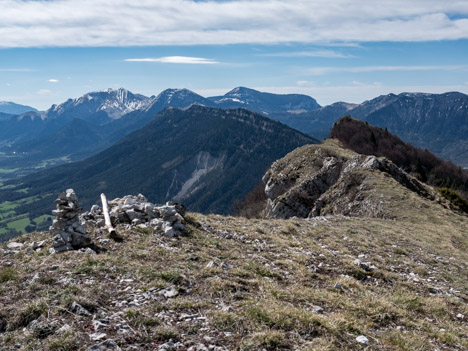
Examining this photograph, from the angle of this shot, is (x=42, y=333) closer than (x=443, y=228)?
Yes

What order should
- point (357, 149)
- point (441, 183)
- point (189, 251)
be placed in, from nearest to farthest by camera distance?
point (189, 251), point (441, 183), point (357, 149)

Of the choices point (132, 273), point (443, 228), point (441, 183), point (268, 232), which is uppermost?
point (132, 273)

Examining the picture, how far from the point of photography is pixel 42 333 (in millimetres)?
7836

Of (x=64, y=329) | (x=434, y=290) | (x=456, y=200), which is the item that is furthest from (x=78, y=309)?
(x=456, y=200)

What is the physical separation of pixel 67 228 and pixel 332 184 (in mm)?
43808

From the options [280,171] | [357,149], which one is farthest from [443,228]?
[357,149]

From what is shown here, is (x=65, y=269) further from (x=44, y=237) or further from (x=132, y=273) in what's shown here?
(x=44, y=237)

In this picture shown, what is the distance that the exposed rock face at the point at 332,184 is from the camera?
128 ft

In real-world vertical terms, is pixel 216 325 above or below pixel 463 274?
above

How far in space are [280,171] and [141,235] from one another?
5389 cm

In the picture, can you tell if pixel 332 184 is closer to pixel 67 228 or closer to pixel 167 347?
pixel 67 228

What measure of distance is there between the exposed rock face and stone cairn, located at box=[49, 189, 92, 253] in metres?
29.9

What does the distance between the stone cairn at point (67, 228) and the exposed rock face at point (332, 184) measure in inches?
1179

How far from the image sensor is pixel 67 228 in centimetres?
1423
